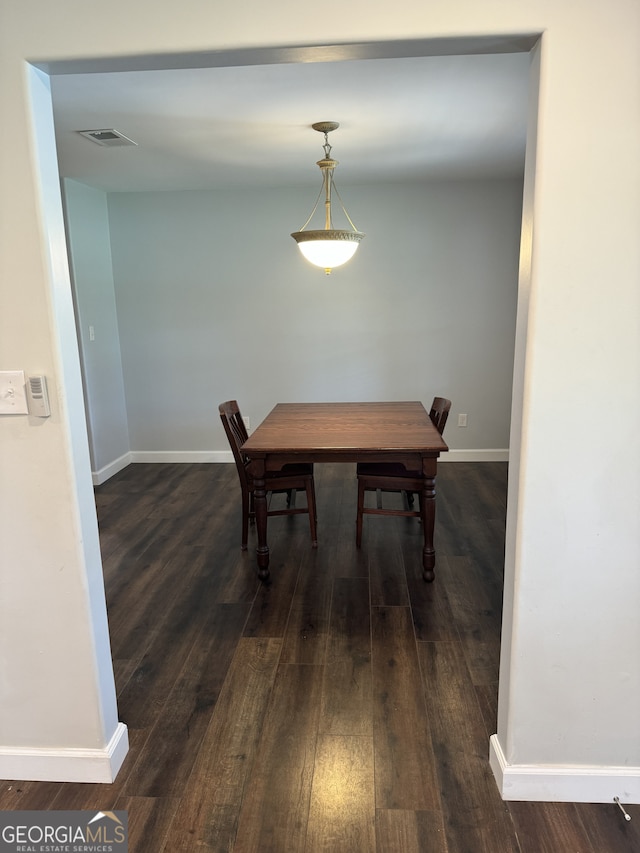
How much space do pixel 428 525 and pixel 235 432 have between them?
127 centimetres

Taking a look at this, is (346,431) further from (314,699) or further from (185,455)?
(185,455)

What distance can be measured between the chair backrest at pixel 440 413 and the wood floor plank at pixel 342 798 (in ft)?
6.11

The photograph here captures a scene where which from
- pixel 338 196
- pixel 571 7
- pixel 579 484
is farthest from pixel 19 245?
pixel 338 196

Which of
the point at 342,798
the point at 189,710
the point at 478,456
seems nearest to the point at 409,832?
the point at 342,798

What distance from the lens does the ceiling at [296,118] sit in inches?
88.9

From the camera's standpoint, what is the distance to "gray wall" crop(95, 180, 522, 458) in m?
4.64

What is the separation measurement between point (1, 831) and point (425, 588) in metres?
1.95

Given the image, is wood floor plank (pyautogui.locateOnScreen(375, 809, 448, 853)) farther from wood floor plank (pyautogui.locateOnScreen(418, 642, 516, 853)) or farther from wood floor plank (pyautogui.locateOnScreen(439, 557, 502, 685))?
wood floor plank (pyautogui.locateOnScreen(439, 557, 502, 685))

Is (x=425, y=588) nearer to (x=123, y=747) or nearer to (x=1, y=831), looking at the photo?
(x=123, y=747)

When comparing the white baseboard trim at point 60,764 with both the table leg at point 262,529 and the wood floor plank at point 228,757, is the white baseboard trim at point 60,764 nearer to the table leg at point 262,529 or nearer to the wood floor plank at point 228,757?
the wood floor plank at point 228,757

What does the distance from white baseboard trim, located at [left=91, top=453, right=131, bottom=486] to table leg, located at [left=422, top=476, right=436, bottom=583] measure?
2913 millimetres

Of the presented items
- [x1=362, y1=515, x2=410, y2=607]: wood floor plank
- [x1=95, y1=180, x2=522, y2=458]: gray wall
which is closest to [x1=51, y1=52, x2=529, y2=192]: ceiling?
[x1=95, y1=180, x2=522, y2=458]: gray wall

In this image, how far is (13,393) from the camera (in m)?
1.50

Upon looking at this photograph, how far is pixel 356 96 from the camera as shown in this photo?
253 centimetres
